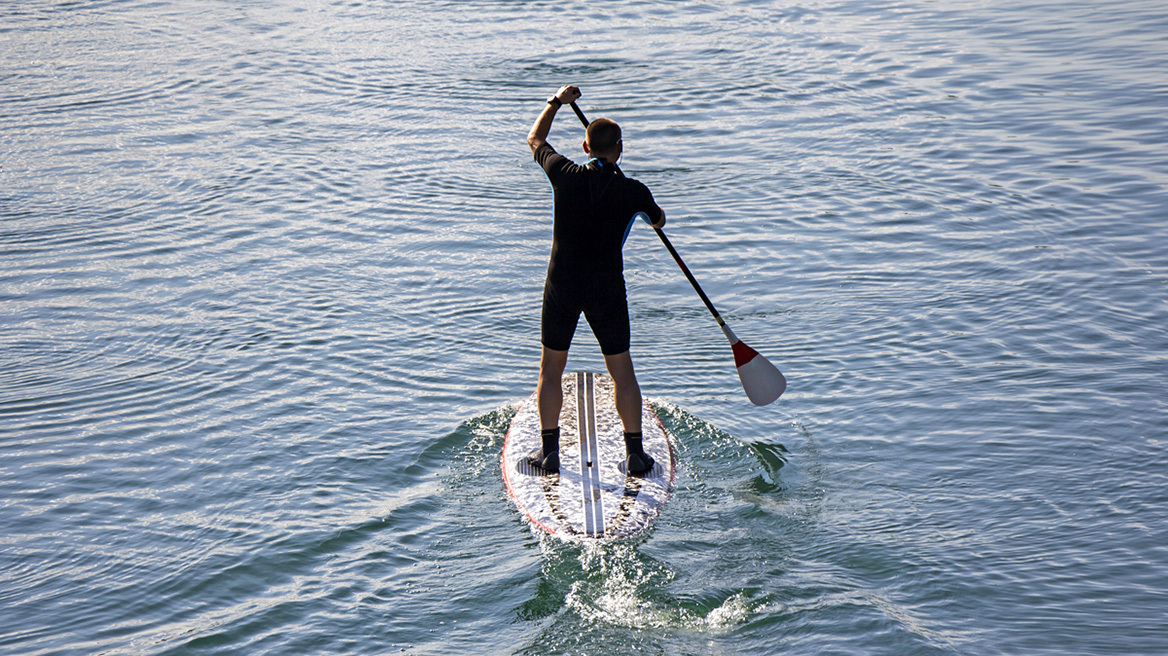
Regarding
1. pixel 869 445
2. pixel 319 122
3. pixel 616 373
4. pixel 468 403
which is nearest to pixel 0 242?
pixel 319 122

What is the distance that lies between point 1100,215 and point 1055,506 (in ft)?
17.8

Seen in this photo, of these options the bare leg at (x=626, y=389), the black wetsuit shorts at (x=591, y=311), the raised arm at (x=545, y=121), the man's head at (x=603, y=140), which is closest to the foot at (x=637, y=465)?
the bare leg at (x=626, y=389)

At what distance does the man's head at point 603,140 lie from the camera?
18.2 ft

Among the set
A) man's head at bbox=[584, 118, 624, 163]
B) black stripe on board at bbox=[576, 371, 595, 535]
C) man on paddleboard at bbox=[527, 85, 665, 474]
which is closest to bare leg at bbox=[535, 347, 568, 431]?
man on paddleboard at bbox=[527, 85, 665, 474]

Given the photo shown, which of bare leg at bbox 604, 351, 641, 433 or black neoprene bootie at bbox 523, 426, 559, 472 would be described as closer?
bare leg at bbox 604, 351, 641, 433

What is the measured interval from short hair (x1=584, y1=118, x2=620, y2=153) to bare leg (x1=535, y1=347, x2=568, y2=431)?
1.29 meters

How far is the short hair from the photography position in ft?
18.2

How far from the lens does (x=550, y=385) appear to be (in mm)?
6098

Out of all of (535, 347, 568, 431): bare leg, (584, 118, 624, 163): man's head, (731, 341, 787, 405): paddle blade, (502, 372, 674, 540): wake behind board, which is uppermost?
(584, 118, 624, 163): man's head

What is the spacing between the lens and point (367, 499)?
625 cm

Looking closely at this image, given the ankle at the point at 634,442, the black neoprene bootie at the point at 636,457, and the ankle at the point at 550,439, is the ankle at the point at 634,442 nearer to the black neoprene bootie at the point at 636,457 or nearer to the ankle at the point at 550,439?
the black neoprene bootie at the point at 636,457

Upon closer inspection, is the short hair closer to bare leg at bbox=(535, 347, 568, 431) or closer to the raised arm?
the raised arm

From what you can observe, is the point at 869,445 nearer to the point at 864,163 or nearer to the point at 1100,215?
the point at 1100,215

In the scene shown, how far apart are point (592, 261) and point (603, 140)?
2.33 feet
